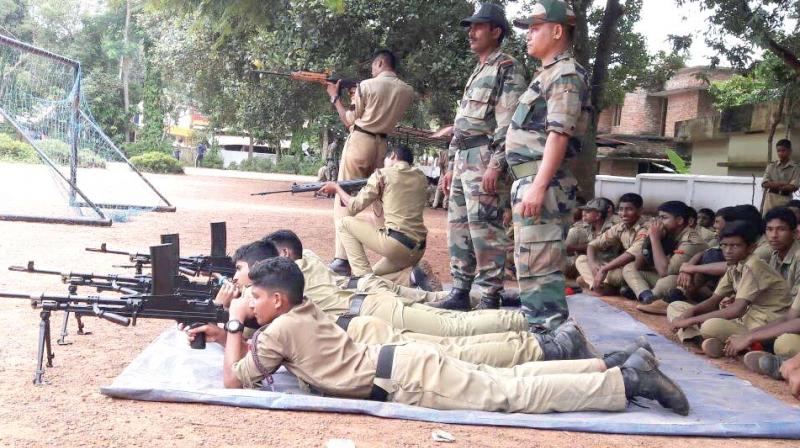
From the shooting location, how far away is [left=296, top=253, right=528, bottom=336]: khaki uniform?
4.35 meters

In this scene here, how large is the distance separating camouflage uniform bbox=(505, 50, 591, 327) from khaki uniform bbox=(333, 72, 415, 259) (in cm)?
237

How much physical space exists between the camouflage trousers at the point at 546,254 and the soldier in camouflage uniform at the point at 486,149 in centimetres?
80

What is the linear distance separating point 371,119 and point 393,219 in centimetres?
124

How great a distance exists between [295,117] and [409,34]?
7362 mm

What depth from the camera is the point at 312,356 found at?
3527mm

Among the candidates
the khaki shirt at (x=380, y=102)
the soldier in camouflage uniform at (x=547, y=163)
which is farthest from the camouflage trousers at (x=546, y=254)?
the khaki shirt at (x=380, y=102)

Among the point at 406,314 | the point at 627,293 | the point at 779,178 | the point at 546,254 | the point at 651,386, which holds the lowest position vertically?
the point at 627,293

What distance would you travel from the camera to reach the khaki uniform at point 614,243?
25.0 feet

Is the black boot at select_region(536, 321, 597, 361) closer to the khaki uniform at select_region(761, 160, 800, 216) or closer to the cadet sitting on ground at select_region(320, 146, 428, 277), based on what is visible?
the cadet sitting on ground at select_region(320, 146, 428, 277)

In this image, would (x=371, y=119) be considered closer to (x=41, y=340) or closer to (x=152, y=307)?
(x=152, y=307)

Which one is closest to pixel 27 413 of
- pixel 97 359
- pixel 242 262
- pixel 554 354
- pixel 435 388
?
pixel 97 359

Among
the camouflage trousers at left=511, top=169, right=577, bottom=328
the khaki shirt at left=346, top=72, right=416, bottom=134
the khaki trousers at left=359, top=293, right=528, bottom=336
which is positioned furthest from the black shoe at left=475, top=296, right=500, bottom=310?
the khaki shirt at left=346, top=72, right=416, bottom=134

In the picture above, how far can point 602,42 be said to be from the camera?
11.0 meters

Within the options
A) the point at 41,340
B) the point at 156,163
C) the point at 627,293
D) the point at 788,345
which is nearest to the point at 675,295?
the point at 627,293
